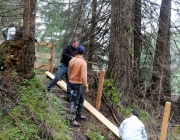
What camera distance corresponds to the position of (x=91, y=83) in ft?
25.6

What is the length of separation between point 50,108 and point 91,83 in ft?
8.69

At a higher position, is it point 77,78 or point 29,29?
point 29,29

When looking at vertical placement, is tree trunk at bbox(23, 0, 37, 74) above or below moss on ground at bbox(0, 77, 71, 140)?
above

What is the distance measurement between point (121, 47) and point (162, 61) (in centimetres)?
220

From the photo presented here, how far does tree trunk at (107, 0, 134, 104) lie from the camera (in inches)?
304

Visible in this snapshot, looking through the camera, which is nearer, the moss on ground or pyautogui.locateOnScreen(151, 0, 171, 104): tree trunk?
the moss on ground

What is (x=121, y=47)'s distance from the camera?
25.4 feet

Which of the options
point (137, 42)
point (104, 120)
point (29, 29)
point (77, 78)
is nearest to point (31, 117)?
point (77, 78)

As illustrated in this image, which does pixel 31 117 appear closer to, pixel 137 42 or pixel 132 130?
pixel 132 130

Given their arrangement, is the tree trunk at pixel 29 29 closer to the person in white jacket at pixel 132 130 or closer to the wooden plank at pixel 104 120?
the wooden plank at pixel 104 120

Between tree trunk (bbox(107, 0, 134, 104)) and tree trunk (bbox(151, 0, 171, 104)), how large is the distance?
137 cm

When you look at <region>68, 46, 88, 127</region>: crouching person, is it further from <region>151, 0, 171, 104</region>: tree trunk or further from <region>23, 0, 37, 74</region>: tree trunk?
<region>151, 0, 171, 104</region>: tree trunk

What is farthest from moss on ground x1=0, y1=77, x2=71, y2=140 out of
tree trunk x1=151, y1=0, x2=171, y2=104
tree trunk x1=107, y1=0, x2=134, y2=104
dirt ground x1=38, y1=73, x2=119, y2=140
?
tree trunk x1=151, y1=0, x2=171, y2=104

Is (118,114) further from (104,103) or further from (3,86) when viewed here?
(3,86)
